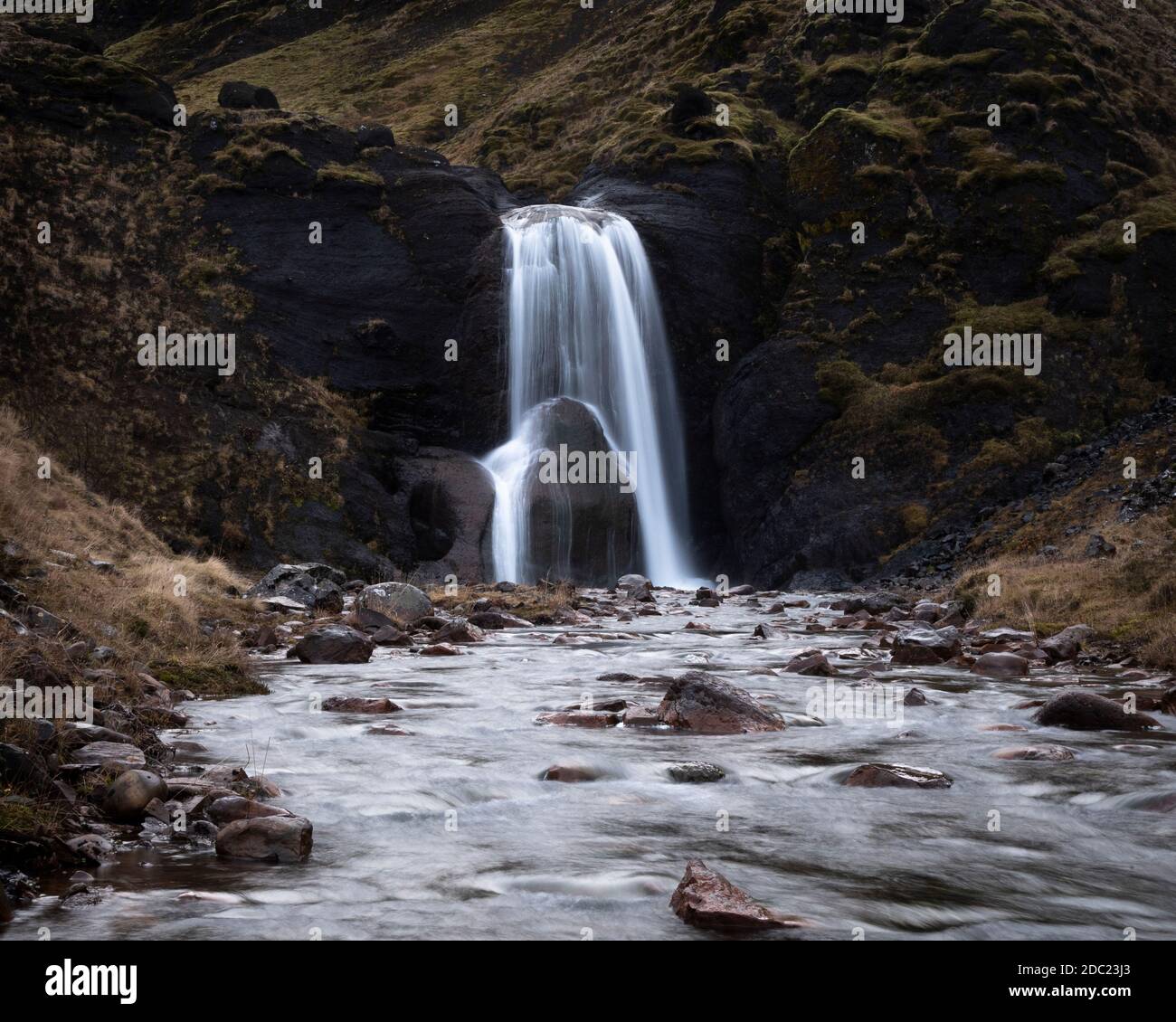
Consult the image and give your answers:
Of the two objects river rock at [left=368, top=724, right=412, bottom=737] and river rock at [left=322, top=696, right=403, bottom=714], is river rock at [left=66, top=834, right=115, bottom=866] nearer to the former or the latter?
river rock at [left=368, top=724, right=412, bottom=737]

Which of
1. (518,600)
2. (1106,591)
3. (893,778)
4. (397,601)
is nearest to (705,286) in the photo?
(518,600)

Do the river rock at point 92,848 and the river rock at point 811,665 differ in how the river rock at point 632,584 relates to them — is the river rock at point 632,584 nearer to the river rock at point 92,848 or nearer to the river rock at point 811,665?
the river rock at point 811,665

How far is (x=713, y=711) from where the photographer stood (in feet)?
34.3

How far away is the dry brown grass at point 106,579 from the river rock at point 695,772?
483cm

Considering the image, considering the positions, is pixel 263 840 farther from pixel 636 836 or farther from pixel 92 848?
pixel 636 836

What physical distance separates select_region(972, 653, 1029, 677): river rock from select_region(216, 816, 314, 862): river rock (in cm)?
1079

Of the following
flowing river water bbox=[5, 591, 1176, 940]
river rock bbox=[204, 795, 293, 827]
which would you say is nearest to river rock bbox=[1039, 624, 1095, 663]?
flowing river water bbox=[5, 591, 1176, 940]

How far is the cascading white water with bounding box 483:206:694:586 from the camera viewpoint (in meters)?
38.7

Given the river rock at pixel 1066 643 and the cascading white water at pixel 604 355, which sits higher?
the cascading white water at pixel 604 355

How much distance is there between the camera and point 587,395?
39406mm

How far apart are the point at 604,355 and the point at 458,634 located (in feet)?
75.2

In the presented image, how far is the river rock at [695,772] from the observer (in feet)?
26.7

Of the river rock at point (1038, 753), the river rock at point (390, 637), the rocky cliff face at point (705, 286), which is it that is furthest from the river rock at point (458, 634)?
the rocky cliff face at point (705, 286)
